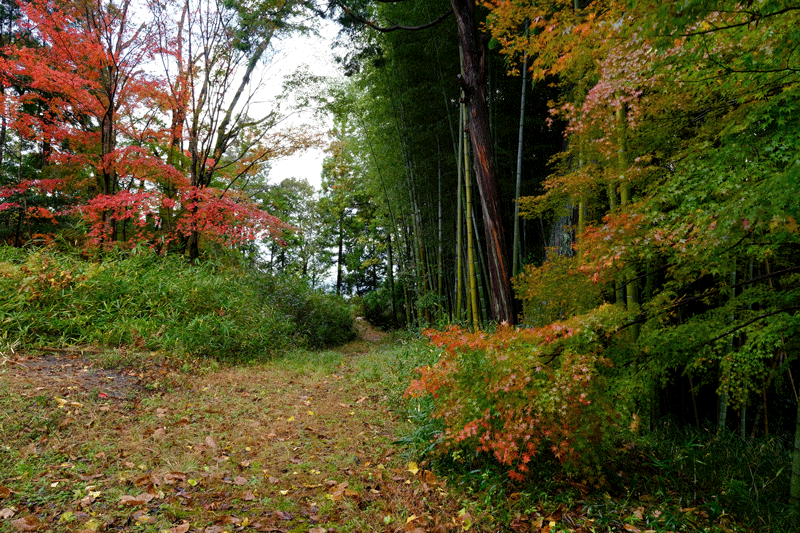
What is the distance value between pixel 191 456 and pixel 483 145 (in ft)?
13.0

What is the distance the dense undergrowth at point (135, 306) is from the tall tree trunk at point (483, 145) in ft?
11.1

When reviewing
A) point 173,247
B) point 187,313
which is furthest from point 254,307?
point 173,247

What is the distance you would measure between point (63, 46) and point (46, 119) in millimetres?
1746

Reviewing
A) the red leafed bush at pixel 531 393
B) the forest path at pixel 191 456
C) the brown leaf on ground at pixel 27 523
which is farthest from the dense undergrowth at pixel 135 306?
the red leafed bush at pixel 531 393

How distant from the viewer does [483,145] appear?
15.0 feet

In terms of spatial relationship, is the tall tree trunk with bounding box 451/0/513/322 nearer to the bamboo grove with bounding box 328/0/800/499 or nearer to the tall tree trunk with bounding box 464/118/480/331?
the bamboo grove with bounding box 328/0/800/499

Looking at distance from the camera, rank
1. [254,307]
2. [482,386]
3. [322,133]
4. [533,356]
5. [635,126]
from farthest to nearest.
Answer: [322,133], [254,307], [635,126], [482,386], [533,356]

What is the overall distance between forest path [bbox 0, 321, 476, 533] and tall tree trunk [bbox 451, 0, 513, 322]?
5.82ft

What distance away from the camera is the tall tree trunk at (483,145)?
4.54 m

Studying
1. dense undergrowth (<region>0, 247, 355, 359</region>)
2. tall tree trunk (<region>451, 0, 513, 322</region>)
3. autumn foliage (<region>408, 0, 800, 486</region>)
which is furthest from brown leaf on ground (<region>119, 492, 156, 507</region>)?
tall tree trunk (<region>451, 0, 513, 322</region>)

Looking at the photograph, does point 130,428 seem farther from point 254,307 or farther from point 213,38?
point 213,38

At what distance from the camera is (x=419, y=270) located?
8.86 metres

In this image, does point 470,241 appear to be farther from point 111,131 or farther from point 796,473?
point 111,131

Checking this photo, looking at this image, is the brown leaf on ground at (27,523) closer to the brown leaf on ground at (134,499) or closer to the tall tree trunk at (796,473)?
the brown leaf on ground at (134,499)
